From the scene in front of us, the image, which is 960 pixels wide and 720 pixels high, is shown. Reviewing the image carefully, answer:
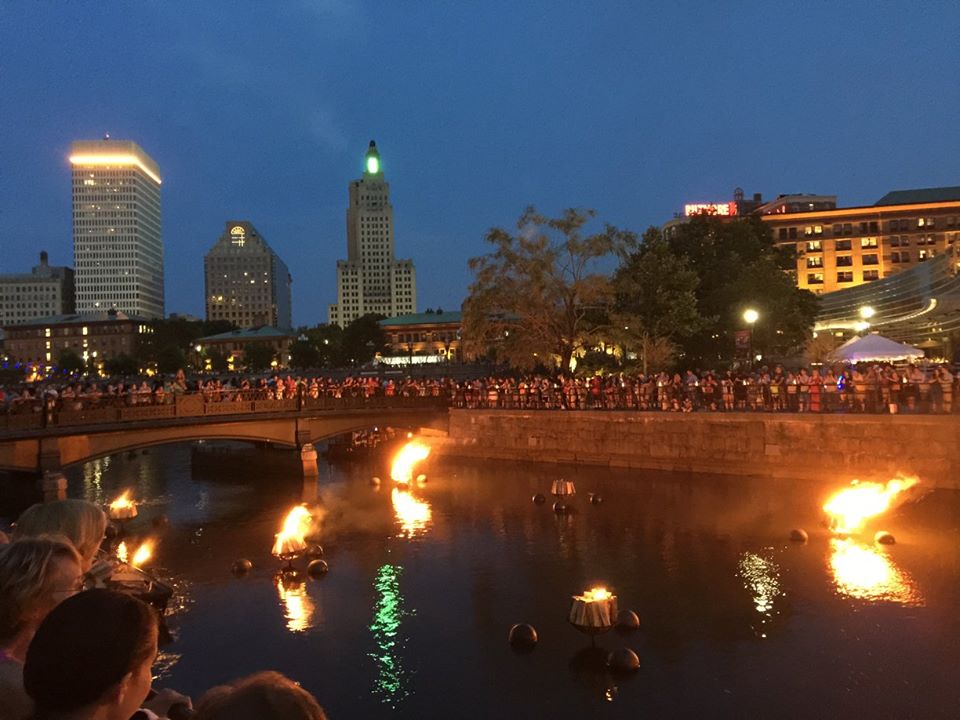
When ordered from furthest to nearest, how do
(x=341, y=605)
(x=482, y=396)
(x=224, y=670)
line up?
(x=482, y=396), (x=341, y=605), (x=224, y=670)

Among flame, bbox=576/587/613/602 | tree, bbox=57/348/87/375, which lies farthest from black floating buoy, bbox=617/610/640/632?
tree, bbox=57/348/87/375

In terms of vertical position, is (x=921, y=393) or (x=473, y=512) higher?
(x=921, y=393)

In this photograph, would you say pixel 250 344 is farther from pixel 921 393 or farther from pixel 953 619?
pixel 953 619

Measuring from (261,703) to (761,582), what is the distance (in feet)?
60.5

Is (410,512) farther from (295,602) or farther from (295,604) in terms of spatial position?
(295,604)

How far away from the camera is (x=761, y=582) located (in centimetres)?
1894

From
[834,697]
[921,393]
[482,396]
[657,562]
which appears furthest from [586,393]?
[834,697]

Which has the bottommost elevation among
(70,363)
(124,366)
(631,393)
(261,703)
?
(631,393)

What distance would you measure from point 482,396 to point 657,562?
22.3 m

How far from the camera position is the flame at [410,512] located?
26631 mm

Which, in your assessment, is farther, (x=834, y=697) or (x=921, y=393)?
(x=921, y=393)

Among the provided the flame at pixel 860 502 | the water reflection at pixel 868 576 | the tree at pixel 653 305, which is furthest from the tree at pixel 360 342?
the water reflection at pixel 868 576

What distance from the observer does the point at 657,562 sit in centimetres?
2117

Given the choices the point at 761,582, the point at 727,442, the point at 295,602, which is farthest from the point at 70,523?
the point at 727,442
